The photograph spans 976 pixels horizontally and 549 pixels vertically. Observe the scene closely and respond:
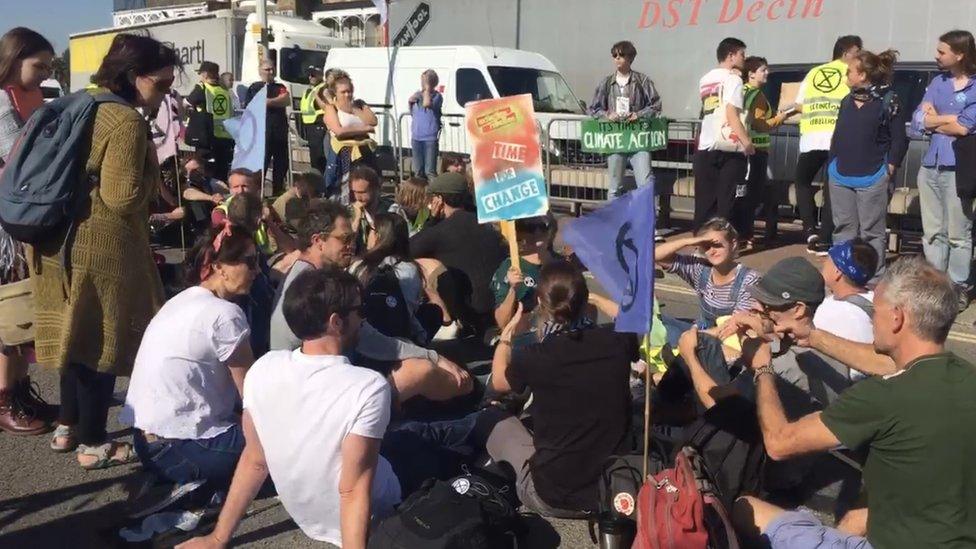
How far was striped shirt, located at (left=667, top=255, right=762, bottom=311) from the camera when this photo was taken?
4992mm

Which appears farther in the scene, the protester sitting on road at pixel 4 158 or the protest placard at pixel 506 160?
the protest placard at pixel 506 160

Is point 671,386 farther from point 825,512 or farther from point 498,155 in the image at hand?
point 498,155

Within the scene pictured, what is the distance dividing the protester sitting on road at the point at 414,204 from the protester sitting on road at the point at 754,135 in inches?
134

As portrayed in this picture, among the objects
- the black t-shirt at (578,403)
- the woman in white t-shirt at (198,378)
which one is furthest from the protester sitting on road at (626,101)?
the woman in white t-shirt at (198,378)

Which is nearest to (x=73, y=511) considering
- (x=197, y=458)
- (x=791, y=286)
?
(x=197, y=458)

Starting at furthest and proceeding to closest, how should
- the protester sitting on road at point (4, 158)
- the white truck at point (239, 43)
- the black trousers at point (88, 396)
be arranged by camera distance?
the white truck at point (239, 43), the protester sitting on road at point (4, 158), the black trousers at point (88, 396)

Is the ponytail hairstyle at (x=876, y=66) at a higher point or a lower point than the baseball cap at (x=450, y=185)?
higher

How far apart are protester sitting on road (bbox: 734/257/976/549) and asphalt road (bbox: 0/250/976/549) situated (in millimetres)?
1311

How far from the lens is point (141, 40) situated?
435 centimetres

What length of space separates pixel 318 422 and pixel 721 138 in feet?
20.9

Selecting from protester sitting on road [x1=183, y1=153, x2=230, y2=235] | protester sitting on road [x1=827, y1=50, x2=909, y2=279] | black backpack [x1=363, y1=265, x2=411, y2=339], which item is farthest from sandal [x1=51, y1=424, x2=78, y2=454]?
protester sitting on road [x1=827, y1=50, x2=909, y2=279]

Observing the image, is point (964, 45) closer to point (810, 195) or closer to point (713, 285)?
point (810, 195)

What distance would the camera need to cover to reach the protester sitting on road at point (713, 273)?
5004 mm

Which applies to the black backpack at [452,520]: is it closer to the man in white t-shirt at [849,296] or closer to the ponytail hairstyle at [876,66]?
the man in white t-shirt at [849,296]
